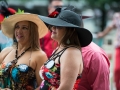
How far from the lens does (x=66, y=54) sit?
4.14 metres

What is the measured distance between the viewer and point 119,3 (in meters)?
26.5

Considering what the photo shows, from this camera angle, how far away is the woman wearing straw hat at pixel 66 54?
4.06 meters

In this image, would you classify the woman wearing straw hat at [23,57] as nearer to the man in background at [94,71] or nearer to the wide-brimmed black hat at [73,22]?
the man in background at [94,71]

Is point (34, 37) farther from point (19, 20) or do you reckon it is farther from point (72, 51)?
point (72, 51)

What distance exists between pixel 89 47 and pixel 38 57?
646 mm

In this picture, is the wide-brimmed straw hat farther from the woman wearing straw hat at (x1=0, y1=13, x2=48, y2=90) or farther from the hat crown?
the hat crown

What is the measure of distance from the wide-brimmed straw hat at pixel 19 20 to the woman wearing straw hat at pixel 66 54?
29.1 inches

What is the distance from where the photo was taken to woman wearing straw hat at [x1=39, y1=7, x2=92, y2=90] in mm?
4059

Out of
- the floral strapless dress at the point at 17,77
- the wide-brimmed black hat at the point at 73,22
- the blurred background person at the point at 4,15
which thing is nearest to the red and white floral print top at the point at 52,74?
the wide-brimmed black hat at the point at 73,22

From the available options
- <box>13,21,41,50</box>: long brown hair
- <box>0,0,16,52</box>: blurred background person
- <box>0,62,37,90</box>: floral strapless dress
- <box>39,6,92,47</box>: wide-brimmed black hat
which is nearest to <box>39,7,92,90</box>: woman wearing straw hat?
<box>39,6,92,47</box>: wide-brimmed black hat

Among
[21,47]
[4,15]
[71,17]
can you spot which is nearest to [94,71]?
[71,17]

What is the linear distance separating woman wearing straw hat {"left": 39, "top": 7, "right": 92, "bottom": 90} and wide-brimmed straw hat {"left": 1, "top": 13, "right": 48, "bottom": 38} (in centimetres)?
74

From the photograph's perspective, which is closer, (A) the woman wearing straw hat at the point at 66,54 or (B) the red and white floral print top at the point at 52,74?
(A) the woman wearing straw hat at the point at 66,54

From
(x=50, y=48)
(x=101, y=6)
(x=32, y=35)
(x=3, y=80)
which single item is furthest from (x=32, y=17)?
(x=101, y=6)
